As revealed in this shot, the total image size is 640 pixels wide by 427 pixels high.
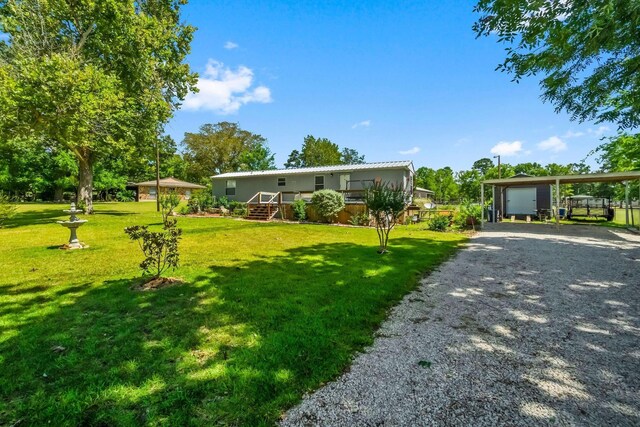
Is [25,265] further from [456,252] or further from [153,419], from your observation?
[456,252]

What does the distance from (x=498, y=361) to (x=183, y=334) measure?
3.49 m

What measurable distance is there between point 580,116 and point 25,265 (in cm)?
1506

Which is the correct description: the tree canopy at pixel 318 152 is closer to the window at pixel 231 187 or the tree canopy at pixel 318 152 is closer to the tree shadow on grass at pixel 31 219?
the window at pixel 231 187

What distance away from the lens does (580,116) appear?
8.33 m

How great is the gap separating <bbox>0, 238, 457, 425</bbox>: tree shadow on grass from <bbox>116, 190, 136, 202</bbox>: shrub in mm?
43175

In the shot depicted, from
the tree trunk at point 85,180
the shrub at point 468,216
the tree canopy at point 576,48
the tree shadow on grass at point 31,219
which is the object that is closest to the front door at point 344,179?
the shrub at point 468,216

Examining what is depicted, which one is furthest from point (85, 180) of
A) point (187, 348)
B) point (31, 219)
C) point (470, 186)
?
point (470, 186)

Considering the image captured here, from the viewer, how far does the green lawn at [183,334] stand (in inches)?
89.3

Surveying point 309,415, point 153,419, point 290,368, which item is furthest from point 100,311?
point 309,415

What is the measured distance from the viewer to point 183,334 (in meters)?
3.41

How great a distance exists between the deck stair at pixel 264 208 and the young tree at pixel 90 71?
7504 millimetres

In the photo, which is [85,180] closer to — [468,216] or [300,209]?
[300,209]

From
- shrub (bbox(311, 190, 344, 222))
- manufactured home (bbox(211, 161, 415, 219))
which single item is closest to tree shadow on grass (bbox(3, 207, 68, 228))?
manufactured home (bbox(211, 161, 415, 219))

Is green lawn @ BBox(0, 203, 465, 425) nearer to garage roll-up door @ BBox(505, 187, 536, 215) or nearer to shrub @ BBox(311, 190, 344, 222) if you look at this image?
shrub @ BBox(311, 190, 344, 222)
